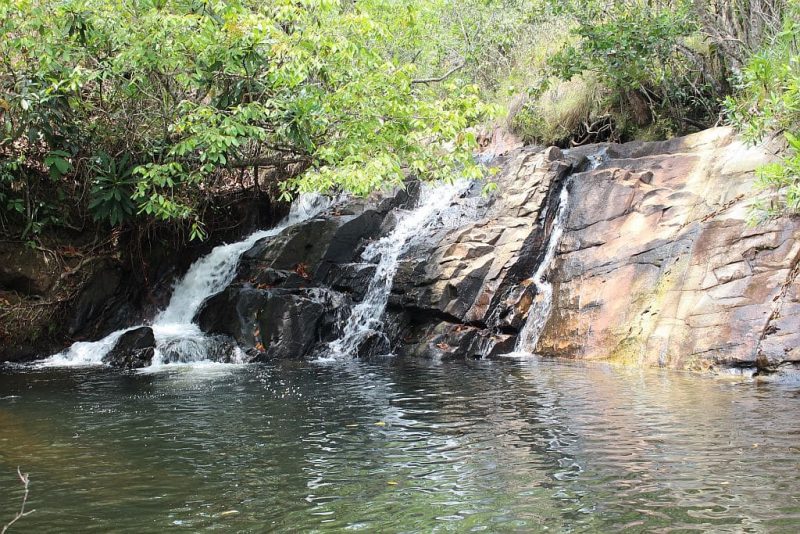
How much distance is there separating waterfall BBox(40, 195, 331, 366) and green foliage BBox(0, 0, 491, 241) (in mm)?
3008

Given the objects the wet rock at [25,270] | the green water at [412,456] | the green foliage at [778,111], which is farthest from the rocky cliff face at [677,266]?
the wet rock at [25,270]

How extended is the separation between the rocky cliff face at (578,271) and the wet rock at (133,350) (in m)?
1.63

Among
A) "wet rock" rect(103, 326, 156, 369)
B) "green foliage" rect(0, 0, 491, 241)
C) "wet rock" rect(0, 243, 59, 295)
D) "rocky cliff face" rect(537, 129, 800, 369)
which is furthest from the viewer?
"wet rock" rect(0, 243, 59, 295)

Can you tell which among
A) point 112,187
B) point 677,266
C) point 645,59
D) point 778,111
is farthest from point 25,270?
point 778,111

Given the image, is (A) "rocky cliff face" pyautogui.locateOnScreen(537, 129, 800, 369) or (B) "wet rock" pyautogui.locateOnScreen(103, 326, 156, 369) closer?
(A) "rocky cliff face" pyautogui.locateOnScreen(537, 129, 800, 369)

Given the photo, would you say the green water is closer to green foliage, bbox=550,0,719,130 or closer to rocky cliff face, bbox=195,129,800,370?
rocky cliff face, bbox=195,129,800,370

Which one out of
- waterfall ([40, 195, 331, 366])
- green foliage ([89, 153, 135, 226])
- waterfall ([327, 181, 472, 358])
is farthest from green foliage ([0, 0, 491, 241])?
waterfall ([327, 181, 472, 358])

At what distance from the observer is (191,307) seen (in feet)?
56.4

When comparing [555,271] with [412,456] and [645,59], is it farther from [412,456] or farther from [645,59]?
[412,456]

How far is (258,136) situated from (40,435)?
6.02m

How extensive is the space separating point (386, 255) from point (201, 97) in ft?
19.7

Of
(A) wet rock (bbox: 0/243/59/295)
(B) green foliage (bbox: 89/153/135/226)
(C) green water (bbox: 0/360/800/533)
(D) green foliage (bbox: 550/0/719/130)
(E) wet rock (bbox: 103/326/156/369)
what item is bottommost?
(C) green water (bbox: 0/360/800/533)

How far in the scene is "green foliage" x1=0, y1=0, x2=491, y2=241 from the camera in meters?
10.7

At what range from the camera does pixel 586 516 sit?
182 inches
